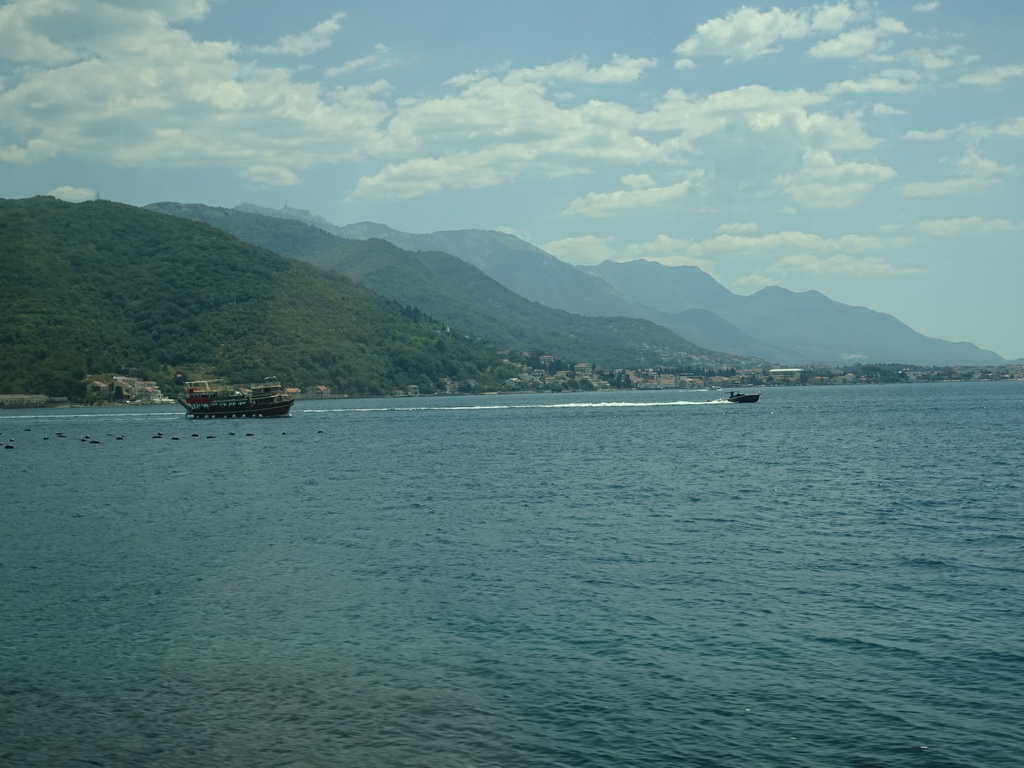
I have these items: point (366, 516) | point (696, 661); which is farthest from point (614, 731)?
point (366, 516)

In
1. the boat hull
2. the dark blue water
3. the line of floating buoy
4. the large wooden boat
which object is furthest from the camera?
the large wooden boat

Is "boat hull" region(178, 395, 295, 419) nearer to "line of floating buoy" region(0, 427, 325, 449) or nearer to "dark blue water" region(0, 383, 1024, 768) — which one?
"line of floating buoy" region(0, 427, 325, 449)

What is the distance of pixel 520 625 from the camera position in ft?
86.4

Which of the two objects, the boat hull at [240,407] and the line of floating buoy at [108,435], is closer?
the line of floating buoy at [108,435]

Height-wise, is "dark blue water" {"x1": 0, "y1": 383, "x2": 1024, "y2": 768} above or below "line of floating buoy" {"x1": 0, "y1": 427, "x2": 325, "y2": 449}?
above

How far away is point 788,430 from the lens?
125000 mm

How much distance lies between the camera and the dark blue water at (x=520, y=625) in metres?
18.0

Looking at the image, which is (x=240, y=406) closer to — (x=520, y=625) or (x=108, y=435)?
(x=108, y=435)

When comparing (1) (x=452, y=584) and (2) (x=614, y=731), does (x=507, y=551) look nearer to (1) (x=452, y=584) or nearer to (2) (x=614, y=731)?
(1) (x=452, y=584)

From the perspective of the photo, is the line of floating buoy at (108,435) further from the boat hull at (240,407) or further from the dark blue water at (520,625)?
the dark blue water at (520,625)

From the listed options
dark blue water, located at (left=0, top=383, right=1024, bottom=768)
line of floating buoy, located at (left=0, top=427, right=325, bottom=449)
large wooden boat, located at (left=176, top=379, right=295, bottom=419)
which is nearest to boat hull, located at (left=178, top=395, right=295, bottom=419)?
large wooden boat, located at (left=176, top=379, right=295, bottom=419)

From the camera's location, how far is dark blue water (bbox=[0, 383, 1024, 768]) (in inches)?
709

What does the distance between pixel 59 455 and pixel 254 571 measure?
75.1 meters

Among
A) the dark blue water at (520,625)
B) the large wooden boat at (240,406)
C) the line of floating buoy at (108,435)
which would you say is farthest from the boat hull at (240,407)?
the dark blue water at (520,625)
